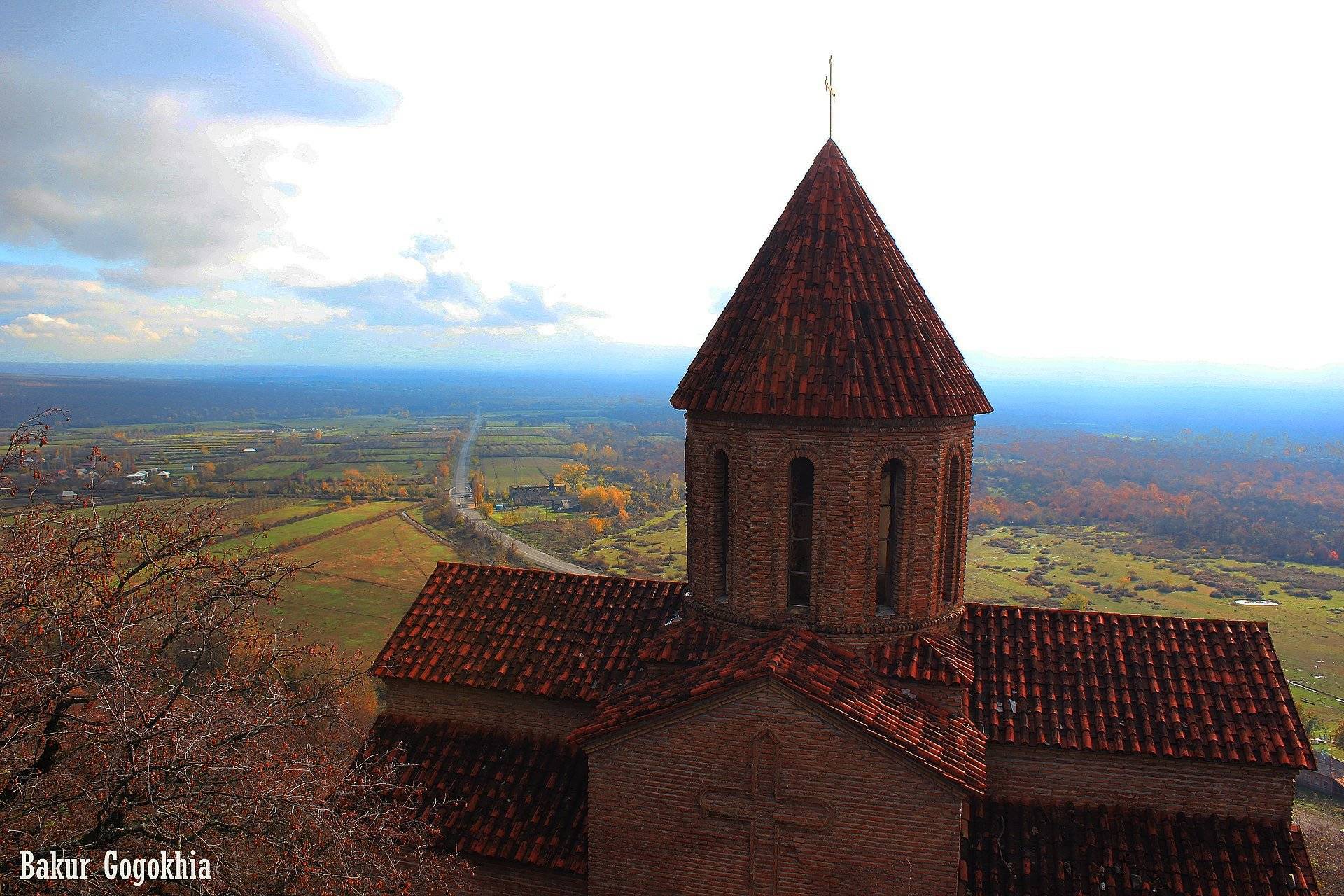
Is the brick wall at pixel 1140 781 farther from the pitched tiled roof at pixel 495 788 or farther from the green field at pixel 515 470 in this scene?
the green field at pixel 515 470

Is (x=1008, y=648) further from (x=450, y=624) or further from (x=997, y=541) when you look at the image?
(x=997, y=541)

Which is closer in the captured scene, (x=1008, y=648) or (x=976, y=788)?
(x=976, y=788)

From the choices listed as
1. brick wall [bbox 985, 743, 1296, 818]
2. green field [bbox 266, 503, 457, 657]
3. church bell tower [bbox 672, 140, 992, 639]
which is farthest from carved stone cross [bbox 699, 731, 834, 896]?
green field [bbox 266, 503, 457, 657]

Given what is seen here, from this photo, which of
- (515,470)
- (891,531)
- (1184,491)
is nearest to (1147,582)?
(1184,491)

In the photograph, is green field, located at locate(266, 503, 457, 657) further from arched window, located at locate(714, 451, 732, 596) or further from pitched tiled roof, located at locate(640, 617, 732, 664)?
arched window, located at locate(714, 451, 732, 596)

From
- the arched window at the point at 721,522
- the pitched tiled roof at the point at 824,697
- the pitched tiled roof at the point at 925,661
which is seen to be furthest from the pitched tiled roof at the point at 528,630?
the pitched tiled roof at the point at 925,661

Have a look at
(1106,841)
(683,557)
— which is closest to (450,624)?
(1106,841)
